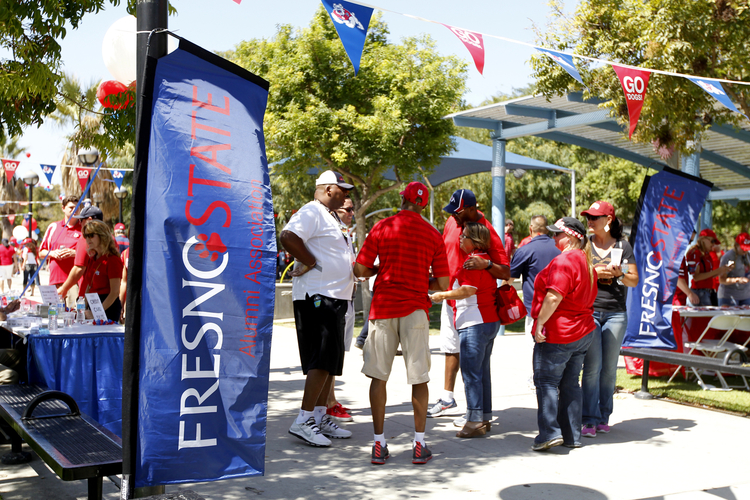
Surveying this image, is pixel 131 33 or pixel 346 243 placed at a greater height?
pixel 131 33

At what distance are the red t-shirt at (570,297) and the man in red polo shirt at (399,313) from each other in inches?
37.9

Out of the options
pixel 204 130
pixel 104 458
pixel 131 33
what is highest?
pixel 131 33

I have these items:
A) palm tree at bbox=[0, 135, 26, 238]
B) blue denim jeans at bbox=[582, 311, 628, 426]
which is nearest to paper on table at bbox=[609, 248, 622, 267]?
blue denim jeans at bbox=[582, 311, 628, 426]

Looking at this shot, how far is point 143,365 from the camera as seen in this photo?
8.96 ft

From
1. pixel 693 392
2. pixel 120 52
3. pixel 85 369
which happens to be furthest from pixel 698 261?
pixel 120 52

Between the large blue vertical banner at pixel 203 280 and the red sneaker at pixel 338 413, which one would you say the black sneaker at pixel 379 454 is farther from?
the large blue vertical banner at pixel 203 280

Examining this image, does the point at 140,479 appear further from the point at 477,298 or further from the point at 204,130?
the point at 477,298

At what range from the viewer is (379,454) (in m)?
4.81

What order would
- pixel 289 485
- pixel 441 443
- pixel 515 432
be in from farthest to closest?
1. pixel 515 432
2. pixel 441 443
3. pixel 289 485

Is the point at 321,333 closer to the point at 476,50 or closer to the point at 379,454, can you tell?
the point at 379,454

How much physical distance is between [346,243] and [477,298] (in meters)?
1.16

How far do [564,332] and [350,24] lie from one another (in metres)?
2.97

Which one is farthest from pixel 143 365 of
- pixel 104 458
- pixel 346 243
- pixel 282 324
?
pixel 282 324

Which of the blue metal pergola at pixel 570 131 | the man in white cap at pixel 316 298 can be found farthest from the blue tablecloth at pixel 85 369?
the blue metal pergola at pixel 570 131
